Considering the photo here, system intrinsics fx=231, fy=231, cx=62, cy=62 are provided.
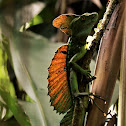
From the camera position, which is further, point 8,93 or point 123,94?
point 123,94

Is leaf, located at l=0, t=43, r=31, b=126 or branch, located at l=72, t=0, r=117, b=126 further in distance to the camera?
branch, located at l=72, t=0, r=117, b=126

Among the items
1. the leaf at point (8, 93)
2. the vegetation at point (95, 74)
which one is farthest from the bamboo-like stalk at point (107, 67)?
the leaf at point (8, 93)

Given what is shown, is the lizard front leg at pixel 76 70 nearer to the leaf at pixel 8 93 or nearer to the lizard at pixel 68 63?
the lizard at pixel 68 63

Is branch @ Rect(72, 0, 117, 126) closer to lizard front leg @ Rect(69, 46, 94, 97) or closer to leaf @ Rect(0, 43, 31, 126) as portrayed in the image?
lizard front leg @ Rect(69, 46, 94, 97)

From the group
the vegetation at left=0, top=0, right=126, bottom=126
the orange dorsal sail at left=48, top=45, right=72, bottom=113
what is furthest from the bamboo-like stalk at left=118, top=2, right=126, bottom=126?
the orange dorsal sail at left=48, top=45, right=72, bottom=113

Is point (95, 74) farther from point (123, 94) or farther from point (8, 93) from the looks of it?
point (8, 93)

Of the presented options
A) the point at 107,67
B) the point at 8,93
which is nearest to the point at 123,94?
the point at 107,67

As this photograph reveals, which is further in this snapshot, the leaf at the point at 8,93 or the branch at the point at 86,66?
the branch at the point at 86,66

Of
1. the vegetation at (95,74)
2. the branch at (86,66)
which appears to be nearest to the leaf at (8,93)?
the vegetation at (95,74)

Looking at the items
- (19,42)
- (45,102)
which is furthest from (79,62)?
(19,42)
